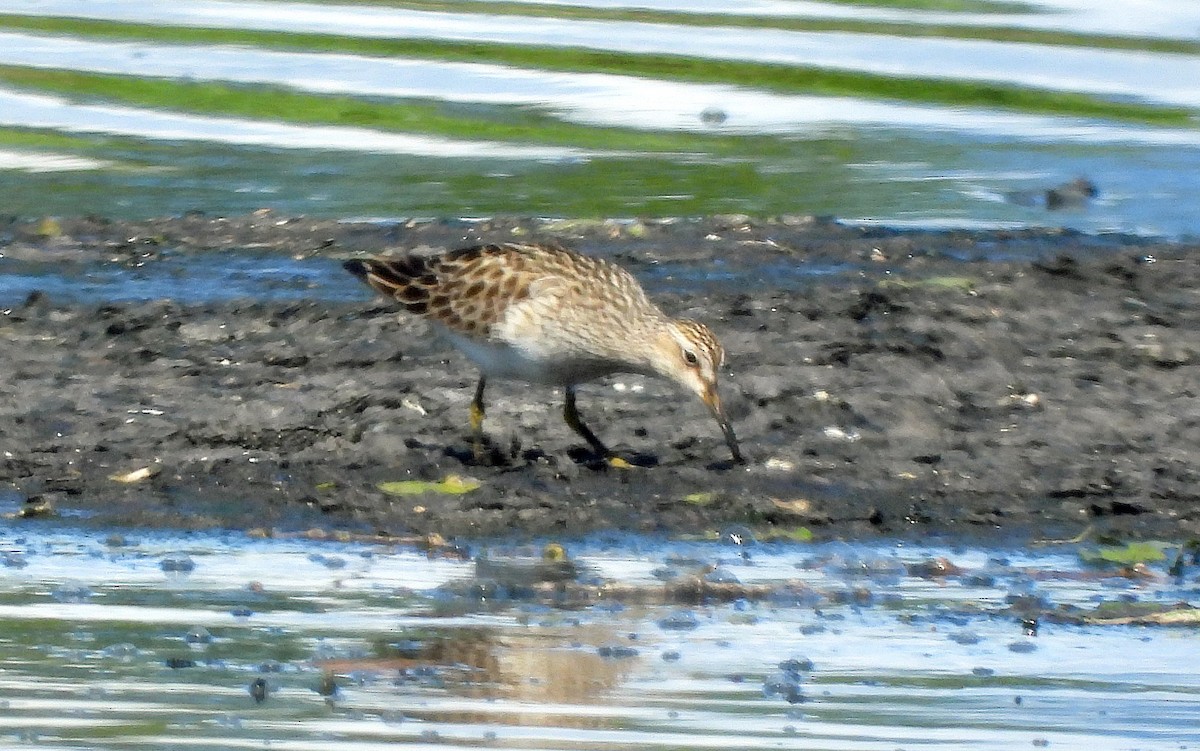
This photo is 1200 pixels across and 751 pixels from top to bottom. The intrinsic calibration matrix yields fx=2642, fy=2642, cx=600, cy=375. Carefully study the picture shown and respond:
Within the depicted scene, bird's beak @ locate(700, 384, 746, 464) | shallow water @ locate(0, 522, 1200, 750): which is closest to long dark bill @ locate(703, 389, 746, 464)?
bird's beak @ locate(700, 384, 746, 464)

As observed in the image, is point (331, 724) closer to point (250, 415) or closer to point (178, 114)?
point (250, 415)

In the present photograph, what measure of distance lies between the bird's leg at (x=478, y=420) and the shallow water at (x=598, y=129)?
A: 4.73 meters

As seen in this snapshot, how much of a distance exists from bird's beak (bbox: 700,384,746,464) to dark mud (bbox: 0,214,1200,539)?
0.10 metres

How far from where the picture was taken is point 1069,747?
637 cm

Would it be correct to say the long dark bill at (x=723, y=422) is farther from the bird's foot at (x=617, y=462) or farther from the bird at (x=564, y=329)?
the bird's foot at (x=617, y=462)

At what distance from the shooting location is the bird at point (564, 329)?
9781 mm

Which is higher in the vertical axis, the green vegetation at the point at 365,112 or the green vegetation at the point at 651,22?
the green vegetation at the point at 651,22

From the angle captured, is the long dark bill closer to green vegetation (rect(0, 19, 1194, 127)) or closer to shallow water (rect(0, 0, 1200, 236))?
shallow water (rect(0, 0, 1200, 236))

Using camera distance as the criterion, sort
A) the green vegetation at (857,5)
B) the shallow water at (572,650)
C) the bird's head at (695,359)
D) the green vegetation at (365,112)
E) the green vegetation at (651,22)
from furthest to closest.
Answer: the green vegetation at (857,5) → the green vegetation at (651,22) → the green vegetation at (365,112) → the bird's head at (695,359) → the shallow water at (572,650)

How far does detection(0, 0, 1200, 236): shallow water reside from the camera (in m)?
15.3

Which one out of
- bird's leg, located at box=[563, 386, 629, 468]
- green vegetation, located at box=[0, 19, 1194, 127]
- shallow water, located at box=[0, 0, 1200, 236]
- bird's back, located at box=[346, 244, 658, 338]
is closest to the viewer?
bird's back, located at box=[346, 244, 658, 338]

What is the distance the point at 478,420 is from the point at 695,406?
0.98 m

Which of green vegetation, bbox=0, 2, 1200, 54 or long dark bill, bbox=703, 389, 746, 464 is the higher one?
green vegetation, bbox=0, 2, 1200, 54

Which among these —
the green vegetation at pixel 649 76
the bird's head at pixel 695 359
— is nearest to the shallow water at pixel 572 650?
the bird's head at pixel 695 359
